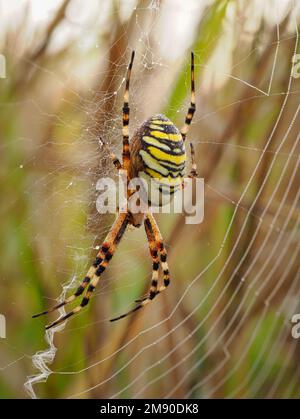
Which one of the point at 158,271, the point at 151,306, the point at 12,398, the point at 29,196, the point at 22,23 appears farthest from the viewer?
the point at 158,271

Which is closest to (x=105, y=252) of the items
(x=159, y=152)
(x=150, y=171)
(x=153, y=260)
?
(x=153, y=260)

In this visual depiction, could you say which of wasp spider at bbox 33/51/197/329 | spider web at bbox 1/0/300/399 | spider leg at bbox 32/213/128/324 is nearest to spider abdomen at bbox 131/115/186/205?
wasp spider at bbox 33/51/197/329

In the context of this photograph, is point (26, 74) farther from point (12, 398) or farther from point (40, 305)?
point (12, 398)

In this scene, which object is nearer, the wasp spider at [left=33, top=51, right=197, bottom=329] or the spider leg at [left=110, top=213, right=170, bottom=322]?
the wasp spider at [left=33, top=51, right=197, bottom=329]

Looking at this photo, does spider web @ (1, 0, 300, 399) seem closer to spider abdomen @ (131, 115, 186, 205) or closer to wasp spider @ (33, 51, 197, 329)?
wasp spider @ (33, 51, 197, 329)

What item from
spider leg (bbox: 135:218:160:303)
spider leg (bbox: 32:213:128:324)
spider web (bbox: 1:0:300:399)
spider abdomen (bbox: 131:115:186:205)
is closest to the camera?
spider abdomen (bbox: 131:115:186:205)

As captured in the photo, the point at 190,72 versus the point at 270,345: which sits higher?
the point at 190,72

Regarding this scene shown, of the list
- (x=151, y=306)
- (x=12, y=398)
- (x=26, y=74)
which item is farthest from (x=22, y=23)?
(x=12, y=398)
